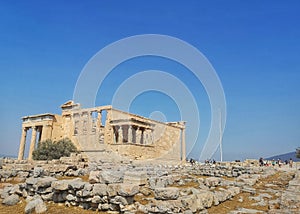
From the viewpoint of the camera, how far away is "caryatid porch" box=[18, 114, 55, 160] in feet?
137

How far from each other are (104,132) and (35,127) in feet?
42.0

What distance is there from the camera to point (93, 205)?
22.5 feet

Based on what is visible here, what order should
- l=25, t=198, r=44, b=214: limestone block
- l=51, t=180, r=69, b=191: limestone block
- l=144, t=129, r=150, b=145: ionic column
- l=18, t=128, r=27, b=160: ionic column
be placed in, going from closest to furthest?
l=25, t=198, r=44, b=214: limestone block, l=51, t=180, r=69, b=191: limestone block, l=18, t=128, r=27, b=160: ionic column, l=144, t=129, r=150, b=145: ionic column

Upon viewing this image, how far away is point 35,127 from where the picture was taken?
142 ft

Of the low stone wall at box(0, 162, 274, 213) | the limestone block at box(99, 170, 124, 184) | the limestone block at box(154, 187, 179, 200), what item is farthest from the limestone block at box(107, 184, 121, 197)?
the limestone block at box(154, 187, 179, 200)

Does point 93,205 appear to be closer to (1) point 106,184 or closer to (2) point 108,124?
(1) point 106,184

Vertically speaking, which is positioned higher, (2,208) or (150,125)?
(150,125)

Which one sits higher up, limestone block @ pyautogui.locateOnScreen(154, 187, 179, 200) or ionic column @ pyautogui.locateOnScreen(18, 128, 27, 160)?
ionic column @ pyautogui.locateOnScreen(18, 128, 27, 160)

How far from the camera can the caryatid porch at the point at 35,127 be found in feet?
137

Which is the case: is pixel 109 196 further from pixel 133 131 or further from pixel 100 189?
pixel 133 131

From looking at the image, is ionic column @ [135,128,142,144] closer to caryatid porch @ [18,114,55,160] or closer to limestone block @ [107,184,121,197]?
caryatid porch @ [18,114,55,160]

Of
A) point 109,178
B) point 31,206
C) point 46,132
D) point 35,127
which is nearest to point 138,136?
point 46,132

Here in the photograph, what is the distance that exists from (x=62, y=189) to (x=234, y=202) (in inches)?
213

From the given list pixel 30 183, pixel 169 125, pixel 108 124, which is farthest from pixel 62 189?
pixel 169 125
